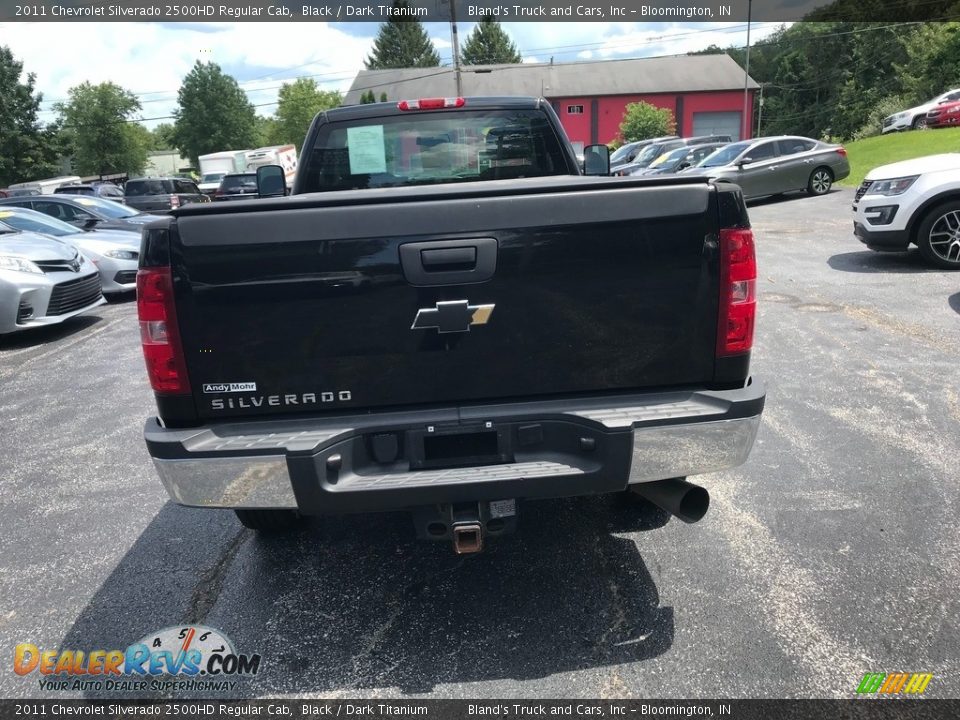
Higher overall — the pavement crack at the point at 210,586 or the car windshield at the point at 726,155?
the car windshield at the point at 726,155

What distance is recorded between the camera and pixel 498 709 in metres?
2.45

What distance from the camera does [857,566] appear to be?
316 cm

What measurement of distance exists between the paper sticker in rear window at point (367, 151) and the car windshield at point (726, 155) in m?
15.3

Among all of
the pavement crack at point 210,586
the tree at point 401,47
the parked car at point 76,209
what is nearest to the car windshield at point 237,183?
the parked car at point 76,209

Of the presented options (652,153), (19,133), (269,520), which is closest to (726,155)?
(652,153)

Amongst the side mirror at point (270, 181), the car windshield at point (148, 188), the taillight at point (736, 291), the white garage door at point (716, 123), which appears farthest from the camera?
the white garage door at point (716, 123)

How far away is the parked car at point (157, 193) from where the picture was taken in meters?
23.5

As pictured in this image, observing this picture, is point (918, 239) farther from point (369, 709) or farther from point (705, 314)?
point (369, 709)

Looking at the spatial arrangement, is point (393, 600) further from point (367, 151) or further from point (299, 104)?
point (299, 104)

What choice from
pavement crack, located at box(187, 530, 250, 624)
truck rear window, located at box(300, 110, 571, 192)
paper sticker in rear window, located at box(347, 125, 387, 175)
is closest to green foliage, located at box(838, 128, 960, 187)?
truck rear window, located at box(300, 110, 571, 192)

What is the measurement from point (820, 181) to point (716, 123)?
47097 millimetres

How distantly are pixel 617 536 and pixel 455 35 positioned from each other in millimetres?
38896

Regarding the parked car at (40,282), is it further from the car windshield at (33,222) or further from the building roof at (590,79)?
the building roof at (590,79)

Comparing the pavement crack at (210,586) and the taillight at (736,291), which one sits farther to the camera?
the pavement crack at (210,586)
